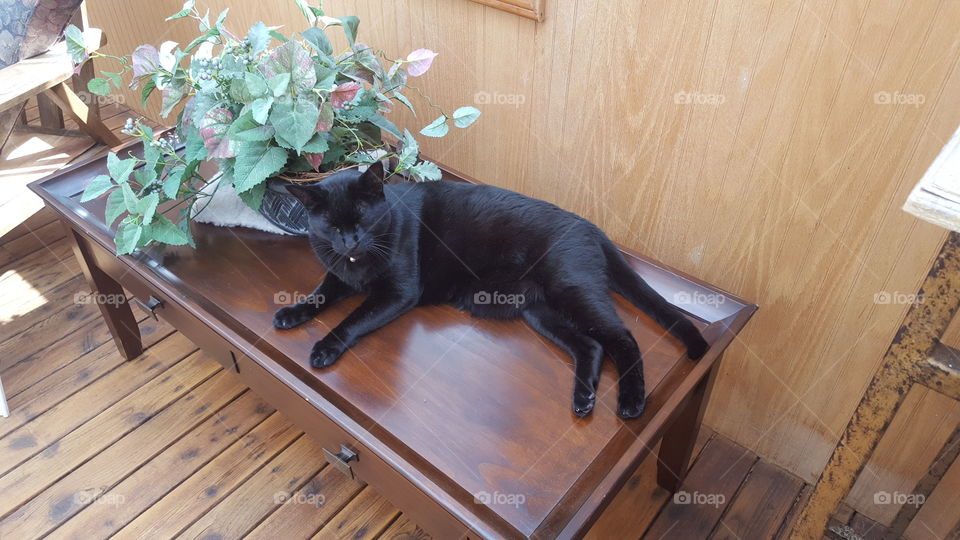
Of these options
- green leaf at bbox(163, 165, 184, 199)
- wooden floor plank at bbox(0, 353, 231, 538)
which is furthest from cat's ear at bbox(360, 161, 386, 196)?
wooden floor plank at bbox(0, 353, 231, 538)

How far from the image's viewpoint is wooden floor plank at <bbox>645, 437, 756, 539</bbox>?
1541 millimetres

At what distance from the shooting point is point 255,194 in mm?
1354

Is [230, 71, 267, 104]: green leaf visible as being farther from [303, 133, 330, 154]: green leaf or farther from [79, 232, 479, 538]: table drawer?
[79, 232, 479, 538]: table drawer

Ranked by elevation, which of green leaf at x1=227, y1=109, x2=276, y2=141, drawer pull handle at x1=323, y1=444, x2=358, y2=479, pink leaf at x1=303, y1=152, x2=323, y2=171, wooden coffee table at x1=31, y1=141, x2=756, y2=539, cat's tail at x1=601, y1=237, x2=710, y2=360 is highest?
green leaf at x1=227, y1=109, x2=276, y2=141

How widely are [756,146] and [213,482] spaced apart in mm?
1508

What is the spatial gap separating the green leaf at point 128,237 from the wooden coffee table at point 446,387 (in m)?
0.09

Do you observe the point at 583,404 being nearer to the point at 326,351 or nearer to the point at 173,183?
the point at 326,351

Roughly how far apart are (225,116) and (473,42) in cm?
66

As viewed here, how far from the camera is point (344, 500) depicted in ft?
5.30

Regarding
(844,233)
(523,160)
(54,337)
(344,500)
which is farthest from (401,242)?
(54,337)

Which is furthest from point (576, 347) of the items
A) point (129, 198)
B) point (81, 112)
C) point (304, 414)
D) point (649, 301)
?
point (81, 112)

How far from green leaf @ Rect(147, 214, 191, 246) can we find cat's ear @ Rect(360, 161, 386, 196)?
1.53 ft

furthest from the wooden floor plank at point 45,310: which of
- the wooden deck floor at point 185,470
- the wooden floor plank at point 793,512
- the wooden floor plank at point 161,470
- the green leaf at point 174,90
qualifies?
the wooden floor plank at point 793,512

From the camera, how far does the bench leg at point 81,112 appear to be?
2.04 m
